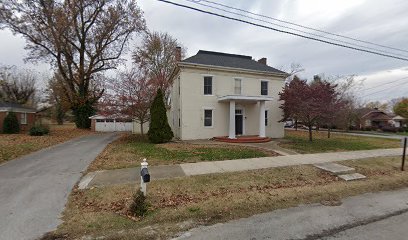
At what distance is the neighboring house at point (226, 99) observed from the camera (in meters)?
18.7

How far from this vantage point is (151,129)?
1675cm

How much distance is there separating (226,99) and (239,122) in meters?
2.81

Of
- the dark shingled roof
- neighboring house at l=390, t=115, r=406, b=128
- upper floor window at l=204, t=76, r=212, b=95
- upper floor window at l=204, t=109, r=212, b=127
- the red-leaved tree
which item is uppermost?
the dark shingled roof

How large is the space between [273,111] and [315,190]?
50.9 ft

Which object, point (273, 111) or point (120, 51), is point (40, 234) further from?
point (120, 51)

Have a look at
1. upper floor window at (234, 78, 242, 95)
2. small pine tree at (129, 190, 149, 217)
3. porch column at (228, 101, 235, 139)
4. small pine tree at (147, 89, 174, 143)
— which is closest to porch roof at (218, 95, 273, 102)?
porch column at (228, 101, 235, 139)

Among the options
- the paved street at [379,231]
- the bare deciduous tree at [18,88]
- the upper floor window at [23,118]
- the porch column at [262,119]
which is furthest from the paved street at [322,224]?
the bare deciduous tree at [18,88]

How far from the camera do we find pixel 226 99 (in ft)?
60.9

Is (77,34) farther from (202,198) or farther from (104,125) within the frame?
(202,198)

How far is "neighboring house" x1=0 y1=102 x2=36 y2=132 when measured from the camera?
24.8 meters

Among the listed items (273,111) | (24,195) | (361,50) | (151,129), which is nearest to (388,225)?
(24,195)

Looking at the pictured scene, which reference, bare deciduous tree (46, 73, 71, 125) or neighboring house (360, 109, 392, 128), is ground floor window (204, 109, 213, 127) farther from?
neighboring house (360, 109, 392, 128)

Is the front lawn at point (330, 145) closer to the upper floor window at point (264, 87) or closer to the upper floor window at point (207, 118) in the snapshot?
the upper floor window at point (264, 87)

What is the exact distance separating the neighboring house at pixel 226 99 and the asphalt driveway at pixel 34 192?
378 inches
